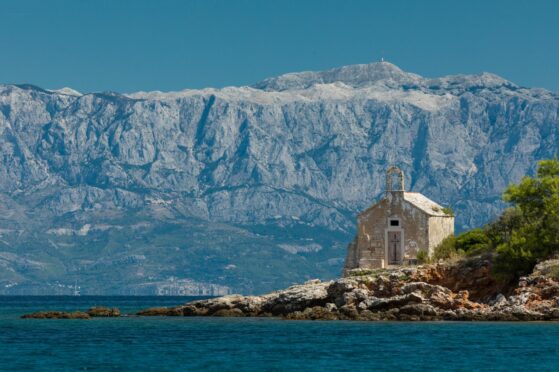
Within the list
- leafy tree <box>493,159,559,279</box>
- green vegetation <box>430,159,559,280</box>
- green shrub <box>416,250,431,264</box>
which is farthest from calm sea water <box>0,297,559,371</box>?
green shrub <box>416,250,431,264</box>

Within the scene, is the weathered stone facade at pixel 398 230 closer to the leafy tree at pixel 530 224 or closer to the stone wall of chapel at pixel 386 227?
the stone wall of chapel at pixel 386 227

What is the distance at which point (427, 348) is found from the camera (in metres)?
84.8

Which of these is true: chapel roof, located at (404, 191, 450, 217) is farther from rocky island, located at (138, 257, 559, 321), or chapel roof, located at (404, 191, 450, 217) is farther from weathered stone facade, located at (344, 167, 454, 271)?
rocky island, located at (138, 257, 559, 321)

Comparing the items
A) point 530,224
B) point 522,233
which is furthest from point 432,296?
point 530,224

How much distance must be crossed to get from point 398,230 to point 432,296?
45.5ft

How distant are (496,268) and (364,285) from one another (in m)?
10.9

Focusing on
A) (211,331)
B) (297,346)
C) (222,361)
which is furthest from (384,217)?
(222,361)

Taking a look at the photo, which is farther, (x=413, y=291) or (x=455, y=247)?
(x=455, y=247)

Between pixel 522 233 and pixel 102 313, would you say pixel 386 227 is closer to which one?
pixel 522 233

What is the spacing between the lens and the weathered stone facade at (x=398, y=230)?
389 feet

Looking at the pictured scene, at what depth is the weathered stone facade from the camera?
11862cm

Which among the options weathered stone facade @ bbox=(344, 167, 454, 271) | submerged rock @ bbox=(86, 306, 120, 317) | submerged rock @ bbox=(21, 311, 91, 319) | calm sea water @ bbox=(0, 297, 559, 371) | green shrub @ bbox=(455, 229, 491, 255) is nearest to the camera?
calm sea water @ bbox=(0, 297, 559, 371)

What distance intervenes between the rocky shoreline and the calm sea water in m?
2.58

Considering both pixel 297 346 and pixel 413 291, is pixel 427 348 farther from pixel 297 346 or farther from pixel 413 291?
pixel 413 291
